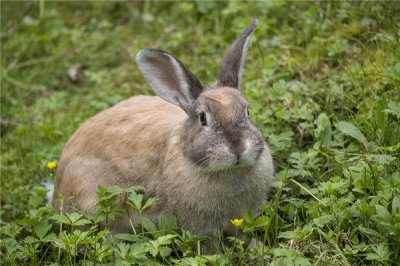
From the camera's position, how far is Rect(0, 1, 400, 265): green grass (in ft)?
15.0

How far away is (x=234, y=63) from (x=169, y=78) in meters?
0.46

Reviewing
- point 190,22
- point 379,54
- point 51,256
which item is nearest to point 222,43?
point 190,22

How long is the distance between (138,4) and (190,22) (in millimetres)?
864

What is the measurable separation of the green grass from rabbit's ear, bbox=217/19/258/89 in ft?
1.79

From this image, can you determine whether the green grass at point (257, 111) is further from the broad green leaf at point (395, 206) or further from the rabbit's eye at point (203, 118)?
the rabbit's eye at point (203, 118)

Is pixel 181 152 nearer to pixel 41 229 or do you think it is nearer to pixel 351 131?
pixel 41 229

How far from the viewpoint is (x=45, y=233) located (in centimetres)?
484

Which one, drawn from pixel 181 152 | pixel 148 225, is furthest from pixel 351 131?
pixel 148 225

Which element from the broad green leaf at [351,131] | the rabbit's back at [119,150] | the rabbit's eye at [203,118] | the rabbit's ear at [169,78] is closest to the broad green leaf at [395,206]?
the broad green leaf at [351,131]

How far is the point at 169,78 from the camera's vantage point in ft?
16.9

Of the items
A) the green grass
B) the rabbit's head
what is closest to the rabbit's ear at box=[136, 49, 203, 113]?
the rabbit's head

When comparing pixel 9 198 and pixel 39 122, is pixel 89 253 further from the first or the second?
pixel 39 122

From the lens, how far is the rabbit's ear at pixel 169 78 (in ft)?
16.5

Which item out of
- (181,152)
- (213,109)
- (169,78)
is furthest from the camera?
(169,78)
